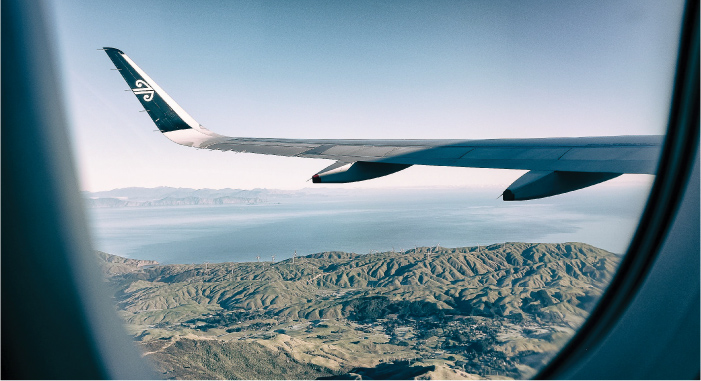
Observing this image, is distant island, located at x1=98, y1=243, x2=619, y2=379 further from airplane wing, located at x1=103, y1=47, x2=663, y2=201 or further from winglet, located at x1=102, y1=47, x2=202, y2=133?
winglet, located at x1=102, y1=47, x2=202, y2=133

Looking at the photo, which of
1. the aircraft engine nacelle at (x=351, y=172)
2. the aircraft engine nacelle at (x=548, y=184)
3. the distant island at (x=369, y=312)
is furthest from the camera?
the aircraft engine nacelle at (x=351, y=172)

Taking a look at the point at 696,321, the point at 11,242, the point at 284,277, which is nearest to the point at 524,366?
the point at 696,321

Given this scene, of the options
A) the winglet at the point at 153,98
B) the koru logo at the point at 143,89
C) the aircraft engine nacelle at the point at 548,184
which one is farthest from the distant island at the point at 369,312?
the koru logo at the point at 143,89

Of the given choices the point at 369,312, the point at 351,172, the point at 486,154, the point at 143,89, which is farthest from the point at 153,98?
the point at 369,312

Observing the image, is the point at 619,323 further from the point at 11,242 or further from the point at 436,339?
the point at 11,242

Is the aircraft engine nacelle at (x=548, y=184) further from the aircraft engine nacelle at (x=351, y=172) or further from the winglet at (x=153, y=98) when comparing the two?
the winglet at (x=153, y=98)

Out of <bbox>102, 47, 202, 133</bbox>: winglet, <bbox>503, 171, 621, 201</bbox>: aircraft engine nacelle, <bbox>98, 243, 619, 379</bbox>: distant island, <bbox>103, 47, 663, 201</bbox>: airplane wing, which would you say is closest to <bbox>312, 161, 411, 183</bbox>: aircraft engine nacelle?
<bbox>103, 47, 663, 201</bbox>: airplane wing

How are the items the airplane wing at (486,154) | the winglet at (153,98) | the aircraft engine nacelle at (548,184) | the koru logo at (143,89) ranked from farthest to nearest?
1. the koru logo at (143,89)
2. the winglet at (153,98)
3. the aircraft engine nacelle at (548,184)
4. the airplane wing at (486,154)
